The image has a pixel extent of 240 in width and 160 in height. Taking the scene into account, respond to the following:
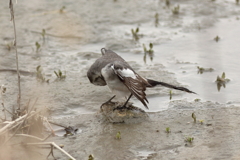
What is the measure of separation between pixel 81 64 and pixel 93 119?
2.13m

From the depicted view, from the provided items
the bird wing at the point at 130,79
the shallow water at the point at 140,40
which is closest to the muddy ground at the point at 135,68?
the shallow water at the point at 140,40

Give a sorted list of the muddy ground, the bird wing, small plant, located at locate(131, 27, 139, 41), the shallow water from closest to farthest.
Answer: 1. the muddy ground
2. the bird wing
3. the shallow water
4. small plant, located at locate(131, 27, 139, 41)

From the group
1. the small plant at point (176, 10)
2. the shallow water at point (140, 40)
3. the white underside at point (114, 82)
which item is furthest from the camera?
the small plant at point (176, 10)

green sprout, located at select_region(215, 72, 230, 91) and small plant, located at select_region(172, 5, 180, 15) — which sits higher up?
small plant, located at select_region(172, 5, 180, 15)

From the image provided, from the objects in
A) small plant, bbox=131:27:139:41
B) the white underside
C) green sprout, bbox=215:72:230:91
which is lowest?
green sprout, bbox=215:72:230:91

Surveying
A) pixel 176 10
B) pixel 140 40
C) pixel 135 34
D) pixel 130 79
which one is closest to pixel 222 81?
pixel 130 79

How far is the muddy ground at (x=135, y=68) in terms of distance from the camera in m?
5.03

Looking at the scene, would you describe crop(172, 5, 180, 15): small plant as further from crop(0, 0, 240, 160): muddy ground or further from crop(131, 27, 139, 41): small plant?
crop(131, 27, 139, 41): small plant

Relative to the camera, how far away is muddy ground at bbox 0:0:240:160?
5.03 meters

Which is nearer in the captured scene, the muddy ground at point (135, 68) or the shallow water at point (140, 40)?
the muddy ground at point (135, 68)

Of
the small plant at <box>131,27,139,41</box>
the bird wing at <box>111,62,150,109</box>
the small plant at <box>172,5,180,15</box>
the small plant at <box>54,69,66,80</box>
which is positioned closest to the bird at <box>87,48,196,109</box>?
the bird wing at <box>111,62,150,109</box>

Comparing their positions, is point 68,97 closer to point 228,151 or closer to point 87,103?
point 87,103

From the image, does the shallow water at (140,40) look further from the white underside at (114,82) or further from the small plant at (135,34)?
the white underside at (114,82)

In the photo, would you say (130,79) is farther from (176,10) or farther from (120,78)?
(176,10)
